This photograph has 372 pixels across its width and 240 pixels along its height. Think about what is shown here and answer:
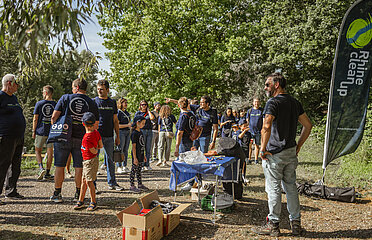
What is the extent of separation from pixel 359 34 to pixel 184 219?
5327 mm

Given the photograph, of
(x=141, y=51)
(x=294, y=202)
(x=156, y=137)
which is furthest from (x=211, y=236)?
(x=141, y=51)

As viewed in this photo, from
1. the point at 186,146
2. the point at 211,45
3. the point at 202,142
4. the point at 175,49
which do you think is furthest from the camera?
the point at 175,49

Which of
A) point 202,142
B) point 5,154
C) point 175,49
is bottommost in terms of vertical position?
point 5,154

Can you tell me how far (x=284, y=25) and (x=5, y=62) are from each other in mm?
26234

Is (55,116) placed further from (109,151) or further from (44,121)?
(44,121)

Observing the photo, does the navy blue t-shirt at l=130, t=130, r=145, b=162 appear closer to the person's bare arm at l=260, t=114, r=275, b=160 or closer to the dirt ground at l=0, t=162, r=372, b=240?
the dirt ground at l=0, t=162, r=372, b=240

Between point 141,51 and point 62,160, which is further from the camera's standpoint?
point 141,51

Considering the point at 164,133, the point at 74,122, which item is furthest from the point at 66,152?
the point at 164,133

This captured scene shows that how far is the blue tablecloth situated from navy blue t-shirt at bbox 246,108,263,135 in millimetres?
4377

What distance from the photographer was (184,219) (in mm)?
4664

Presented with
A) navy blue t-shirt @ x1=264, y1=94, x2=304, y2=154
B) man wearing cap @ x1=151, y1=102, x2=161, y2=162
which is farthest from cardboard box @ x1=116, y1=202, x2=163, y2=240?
man wearing cap @ x1=151, y1=102, x2=161, y2=162

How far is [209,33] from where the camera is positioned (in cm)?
2116

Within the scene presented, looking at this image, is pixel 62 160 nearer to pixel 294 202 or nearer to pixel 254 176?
pixel 294 202

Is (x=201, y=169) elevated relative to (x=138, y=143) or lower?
lower
